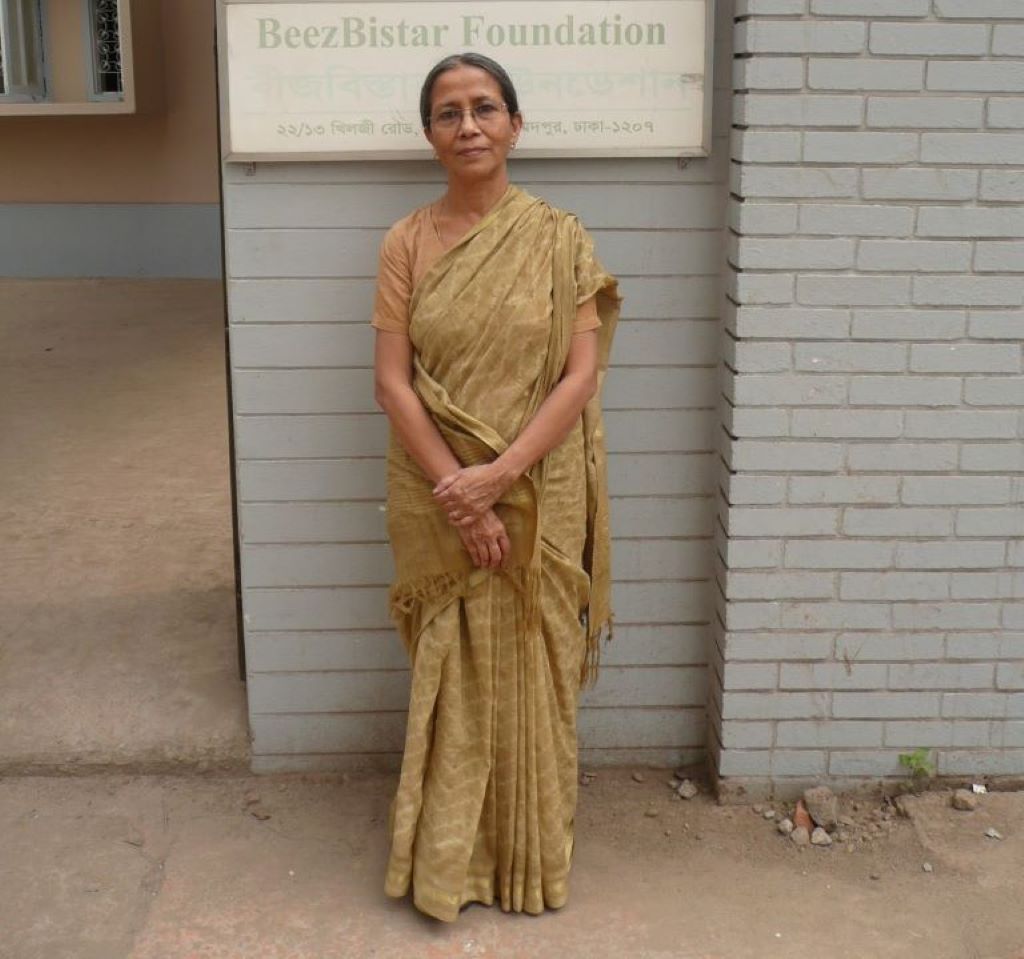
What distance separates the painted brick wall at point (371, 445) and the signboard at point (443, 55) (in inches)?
3.1

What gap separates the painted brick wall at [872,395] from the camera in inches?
147

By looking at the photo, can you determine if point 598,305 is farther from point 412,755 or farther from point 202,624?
point 202,624

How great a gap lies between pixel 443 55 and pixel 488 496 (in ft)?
3.97

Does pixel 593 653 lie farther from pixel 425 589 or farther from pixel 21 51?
pixel 21 51

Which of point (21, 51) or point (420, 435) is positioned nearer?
point (420, 435)

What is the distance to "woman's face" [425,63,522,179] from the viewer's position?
3416 millimetres

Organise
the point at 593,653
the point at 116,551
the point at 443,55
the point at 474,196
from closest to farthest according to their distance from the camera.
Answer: the point at 474,196 < the point at 443,55 < the point at 593,653 < the point at 116,551

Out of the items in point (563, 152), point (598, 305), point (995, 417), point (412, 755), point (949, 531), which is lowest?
point (412, 755)

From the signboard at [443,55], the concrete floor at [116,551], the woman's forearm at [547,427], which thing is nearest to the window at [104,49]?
the concrete floor at [116,551]

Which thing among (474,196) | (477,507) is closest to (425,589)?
(477,507)

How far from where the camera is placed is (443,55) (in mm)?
3844

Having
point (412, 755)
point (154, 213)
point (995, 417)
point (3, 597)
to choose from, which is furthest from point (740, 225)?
point (154, 213)

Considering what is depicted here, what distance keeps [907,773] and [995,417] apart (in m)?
1.03

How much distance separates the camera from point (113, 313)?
11.8 m
